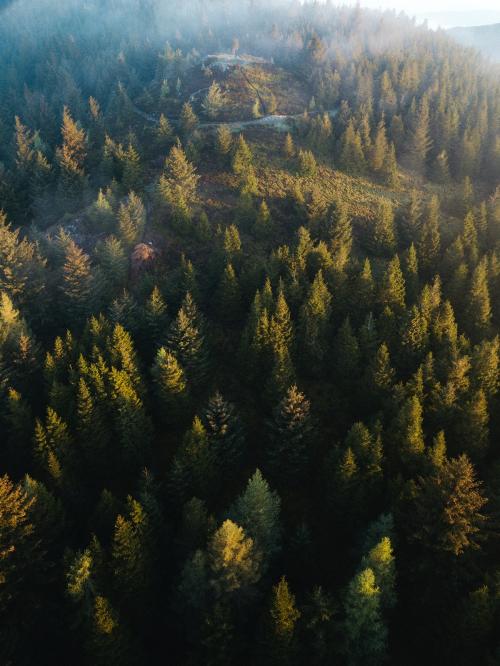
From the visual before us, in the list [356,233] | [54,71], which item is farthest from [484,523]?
[54,71]

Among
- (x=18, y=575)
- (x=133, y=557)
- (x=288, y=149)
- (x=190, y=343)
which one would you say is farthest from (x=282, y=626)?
(x=288, y=149)

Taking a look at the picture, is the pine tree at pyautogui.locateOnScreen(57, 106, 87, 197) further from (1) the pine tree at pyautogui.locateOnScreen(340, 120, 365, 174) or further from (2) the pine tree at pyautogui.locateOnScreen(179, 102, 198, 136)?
(1) the pine tree at pyautogui.locateOnScreen(340, 120, 365, 174)

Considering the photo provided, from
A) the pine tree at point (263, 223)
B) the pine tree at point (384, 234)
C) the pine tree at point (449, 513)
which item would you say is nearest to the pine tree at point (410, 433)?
the pine tree at point (449, 513)

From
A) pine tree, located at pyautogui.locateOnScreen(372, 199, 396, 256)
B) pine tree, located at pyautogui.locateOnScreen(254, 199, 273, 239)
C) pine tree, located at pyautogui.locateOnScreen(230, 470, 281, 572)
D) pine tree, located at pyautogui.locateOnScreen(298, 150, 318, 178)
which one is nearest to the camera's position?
pine tree, located at pyautogui.locateOnScreen(230, 470, 281, 572)

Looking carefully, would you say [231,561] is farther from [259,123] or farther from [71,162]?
[259,123]

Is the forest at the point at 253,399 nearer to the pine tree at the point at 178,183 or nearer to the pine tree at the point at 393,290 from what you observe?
the pine tree at the point at 393,290

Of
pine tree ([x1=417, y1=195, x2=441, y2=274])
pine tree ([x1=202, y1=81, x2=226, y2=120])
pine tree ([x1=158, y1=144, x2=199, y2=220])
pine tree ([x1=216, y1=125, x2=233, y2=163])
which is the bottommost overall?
pine tree ([x1=417, y1=195, x2=441, y2=274])

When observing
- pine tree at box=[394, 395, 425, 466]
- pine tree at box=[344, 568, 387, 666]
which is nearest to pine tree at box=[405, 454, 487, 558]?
pine tree at box=[394, 395, 425, 466]
